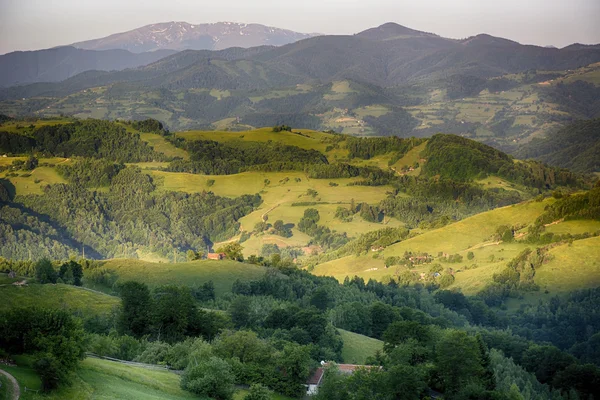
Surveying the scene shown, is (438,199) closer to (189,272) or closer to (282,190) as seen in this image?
(282,190)

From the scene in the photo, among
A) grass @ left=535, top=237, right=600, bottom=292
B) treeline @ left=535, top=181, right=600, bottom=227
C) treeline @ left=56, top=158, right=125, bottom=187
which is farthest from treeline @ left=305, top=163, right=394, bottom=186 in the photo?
grass @ left=535, top=237, right=600, bottom=292

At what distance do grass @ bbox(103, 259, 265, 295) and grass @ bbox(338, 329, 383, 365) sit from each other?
25426 mm

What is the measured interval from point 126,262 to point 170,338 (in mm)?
43502

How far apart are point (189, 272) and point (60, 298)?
28.8m

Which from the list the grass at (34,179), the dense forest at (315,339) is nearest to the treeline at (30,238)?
the grass at (34,179)


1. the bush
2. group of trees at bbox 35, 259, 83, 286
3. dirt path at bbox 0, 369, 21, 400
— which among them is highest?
dirt path at bbox 0, 369, 21, 400

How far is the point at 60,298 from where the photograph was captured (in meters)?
65.8

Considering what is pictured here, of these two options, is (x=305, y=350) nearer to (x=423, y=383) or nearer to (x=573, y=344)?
(x=423, y=383)

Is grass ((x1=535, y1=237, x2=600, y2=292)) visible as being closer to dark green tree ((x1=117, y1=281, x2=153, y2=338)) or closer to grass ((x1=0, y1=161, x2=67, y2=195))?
dark green tree ((x1=117, y1=281, x2=153, y2=338))

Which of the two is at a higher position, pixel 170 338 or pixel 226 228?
pixel 170 338

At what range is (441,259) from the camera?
11919cm

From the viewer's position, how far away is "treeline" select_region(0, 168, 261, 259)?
15225 centimetres

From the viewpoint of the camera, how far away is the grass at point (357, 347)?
61.2 m

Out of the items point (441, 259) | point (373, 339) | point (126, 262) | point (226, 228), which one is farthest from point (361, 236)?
point (373, 339)
